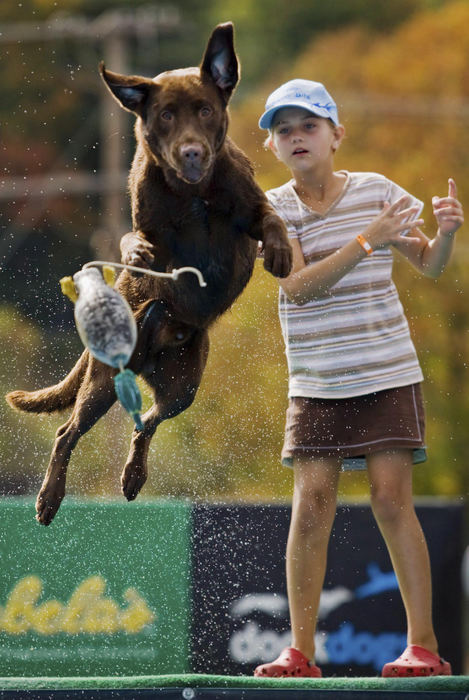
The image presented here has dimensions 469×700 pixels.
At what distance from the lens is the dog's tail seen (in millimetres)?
4723

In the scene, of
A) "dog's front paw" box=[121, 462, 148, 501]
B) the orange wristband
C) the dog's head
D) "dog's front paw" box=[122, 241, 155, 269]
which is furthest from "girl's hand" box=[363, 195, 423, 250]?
"dog's front paw" box=[121, 462, 148, 501]

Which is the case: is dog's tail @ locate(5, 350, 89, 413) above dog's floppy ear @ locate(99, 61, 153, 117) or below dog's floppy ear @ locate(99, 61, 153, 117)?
below

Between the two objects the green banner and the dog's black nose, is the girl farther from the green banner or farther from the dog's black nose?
the green banner

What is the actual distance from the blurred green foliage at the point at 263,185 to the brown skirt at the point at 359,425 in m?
0.72

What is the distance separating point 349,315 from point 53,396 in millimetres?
1111

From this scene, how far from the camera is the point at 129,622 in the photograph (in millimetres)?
6391

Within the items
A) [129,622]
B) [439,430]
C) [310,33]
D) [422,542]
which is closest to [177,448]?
[129,622]

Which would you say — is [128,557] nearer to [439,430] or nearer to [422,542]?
[422,542]

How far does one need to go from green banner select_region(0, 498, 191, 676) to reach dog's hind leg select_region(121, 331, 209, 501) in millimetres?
1805

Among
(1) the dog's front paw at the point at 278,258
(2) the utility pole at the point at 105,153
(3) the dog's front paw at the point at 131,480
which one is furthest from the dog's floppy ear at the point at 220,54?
(2) the utility pole at the point at 105,153

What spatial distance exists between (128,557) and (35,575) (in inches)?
17.5

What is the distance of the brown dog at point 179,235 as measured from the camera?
4004 mm

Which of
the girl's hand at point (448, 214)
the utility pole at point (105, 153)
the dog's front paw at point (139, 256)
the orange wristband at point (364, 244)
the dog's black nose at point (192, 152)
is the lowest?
the dog's front paw at point (139, 256)

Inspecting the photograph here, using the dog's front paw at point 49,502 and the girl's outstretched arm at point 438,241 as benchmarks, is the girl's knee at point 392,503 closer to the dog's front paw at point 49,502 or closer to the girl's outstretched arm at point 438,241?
the girl's outstretched arm at point 438,241
